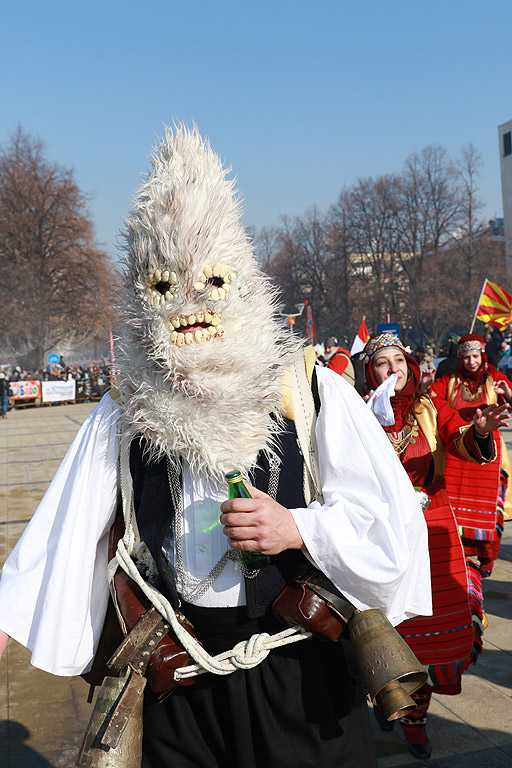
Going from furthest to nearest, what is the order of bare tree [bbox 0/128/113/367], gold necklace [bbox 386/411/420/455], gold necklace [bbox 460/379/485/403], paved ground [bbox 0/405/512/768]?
bare tree [bbox 0/128/113/367]
gold necklace [bbox 460/379/485/403]
gold necklace [bbox 386/411/420/455]
paved ground [bbox 0/405/512/768]

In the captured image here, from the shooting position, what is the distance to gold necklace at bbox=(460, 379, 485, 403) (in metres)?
5.75

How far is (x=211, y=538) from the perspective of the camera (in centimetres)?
187

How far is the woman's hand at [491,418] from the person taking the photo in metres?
3.16

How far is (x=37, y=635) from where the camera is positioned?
190 cm

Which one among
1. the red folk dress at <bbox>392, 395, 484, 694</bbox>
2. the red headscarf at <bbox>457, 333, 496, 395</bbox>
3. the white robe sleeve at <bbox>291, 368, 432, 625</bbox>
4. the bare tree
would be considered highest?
the bare tree

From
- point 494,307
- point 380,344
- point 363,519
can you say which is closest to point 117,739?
point 363,519

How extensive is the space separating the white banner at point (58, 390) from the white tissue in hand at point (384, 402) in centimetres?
2761

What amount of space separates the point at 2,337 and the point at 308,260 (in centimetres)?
2081

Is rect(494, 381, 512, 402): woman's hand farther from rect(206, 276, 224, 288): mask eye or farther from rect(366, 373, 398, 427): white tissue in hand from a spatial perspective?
rect(206, 276, 224, 288): mask eye

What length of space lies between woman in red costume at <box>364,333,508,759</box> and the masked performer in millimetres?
1367

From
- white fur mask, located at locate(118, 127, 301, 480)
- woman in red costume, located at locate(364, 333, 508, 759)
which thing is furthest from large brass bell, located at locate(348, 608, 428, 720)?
woman in red costume, located at locate(364, 333, 508, 759)

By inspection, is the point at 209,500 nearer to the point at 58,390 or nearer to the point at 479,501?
the point at 479,501

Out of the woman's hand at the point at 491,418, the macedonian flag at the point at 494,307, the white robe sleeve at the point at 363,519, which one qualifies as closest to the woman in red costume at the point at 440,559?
the woman's hand at the point at 491,418

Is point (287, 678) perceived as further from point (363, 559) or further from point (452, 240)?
point (452, 240)
